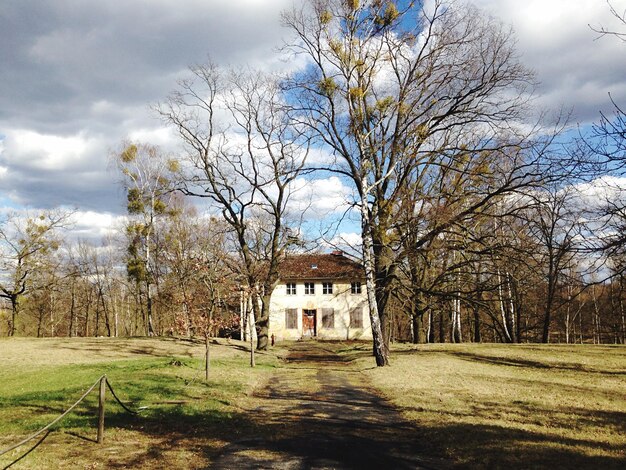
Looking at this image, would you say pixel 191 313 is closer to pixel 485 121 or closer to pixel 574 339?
pixel 485 121

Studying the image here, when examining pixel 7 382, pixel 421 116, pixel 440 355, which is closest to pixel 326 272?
pixel 440 355

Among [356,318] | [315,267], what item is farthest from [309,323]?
[315,267]

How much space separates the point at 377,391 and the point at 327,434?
16.9ft

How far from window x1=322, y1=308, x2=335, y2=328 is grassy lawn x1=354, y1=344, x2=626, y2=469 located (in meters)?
20.7

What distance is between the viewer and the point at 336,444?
7664 mm

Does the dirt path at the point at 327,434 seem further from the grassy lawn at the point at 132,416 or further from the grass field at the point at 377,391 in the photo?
the grassy lawn at the point at 132,416

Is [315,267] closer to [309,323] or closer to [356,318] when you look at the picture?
[309,323]

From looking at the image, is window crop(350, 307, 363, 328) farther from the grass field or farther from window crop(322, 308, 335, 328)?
the grass field

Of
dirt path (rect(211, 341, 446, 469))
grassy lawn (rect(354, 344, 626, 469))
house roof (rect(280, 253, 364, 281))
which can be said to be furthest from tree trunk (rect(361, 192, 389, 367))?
house roof (rect(280, 253, 364, 281))

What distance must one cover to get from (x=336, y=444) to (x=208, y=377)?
792 cm

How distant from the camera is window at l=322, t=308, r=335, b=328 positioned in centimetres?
4084

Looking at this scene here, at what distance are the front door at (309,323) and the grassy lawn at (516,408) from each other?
21184mm

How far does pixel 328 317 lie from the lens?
4097 centimetres

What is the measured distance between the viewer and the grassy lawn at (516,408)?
21.8ft
